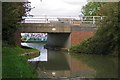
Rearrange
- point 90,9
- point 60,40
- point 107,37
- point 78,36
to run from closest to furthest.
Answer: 1. point 107,37
2. point 78,36
3. point 60,40
4. point 90,9

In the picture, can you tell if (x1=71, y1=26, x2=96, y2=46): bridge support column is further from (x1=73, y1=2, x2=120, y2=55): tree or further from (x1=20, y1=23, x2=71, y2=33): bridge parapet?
(x1=73, y1=2, x2=120, y2=55): tree

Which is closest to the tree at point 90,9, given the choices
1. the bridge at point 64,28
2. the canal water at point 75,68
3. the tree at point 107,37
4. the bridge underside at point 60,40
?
the bridge underside at point 60,40

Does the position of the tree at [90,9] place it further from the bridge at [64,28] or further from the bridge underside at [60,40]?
the bridge at [64,28]

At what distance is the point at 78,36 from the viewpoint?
3741cm

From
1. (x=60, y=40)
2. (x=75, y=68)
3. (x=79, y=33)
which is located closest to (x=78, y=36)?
(x=79, y=33)

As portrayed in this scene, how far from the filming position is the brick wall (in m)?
37.2

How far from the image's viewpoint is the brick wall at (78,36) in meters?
37.2

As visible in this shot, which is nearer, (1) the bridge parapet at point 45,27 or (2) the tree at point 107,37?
(2) the tree at point 107,37

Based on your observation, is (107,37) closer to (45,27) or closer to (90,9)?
(45,27)

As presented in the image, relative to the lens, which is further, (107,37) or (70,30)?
(70,30)

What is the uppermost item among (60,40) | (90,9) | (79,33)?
(90,9)

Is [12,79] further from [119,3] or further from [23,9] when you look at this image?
[23,9]

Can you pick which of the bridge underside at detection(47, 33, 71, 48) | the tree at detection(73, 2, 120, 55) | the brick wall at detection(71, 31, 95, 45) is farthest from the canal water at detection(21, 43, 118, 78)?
the bridge underside at detection(47, 33, 71, 48)

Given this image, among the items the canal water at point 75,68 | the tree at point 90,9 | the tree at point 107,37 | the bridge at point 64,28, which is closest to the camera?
the canal water at point 75,68
